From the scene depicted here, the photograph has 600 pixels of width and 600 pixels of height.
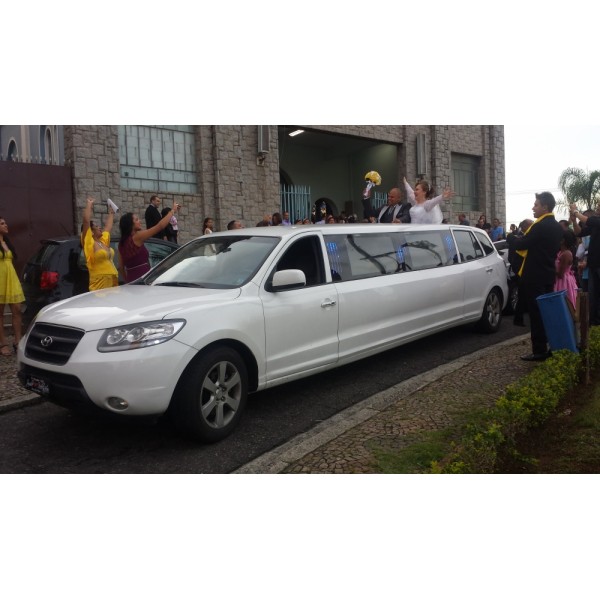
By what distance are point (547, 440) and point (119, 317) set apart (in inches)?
127

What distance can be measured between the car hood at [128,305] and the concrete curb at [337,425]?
3.96ft

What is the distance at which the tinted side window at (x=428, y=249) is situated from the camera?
22.4 feet

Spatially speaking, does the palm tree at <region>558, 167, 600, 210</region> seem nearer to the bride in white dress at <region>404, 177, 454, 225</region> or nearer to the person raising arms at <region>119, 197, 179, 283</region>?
the bride in white dress at <region>404, 177, 454, 225</region>

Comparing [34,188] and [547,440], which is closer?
[547,440]

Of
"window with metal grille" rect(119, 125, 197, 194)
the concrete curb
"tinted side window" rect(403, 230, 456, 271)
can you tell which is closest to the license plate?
the concrete curb

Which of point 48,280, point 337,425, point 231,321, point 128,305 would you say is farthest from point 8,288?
point 337,425

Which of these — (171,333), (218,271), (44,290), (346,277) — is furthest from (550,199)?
(44,290)

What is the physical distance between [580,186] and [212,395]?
19405 millimetres

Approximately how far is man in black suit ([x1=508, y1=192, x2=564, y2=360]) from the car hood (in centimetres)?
351

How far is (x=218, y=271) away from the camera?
5.06 metres

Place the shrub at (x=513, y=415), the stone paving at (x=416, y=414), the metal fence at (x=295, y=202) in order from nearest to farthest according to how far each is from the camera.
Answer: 1. the shrub at (x=513, y=415)
2. the stone paving at (x=416, y=414)
3. the metal fence at (x=295, y=202)

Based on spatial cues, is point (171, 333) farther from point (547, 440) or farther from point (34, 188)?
point (34, 188)

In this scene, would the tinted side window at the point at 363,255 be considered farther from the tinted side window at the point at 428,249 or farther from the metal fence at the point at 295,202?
the metal fence at the point at 295,202

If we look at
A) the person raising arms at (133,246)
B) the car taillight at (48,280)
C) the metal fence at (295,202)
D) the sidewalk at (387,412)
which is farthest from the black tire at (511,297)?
the metal fence at (295,202)
